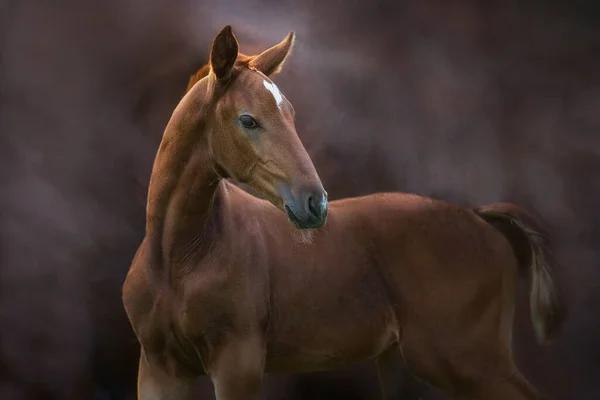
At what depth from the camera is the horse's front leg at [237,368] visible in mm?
1399

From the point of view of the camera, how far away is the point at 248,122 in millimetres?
1347

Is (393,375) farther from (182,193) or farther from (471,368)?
(182,193)

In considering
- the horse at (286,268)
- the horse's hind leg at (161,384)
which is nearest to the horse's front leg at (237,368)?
the horse at (286,268)

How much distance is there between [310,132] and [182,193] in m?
0.75

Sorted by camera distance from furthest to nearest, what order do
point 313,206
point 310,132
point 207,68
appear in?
1. point 310,132
2. point 207,68
3. point 313,206

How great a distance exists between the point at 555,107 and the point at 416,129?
0.43 m

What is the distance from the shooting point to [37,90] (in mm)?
2016

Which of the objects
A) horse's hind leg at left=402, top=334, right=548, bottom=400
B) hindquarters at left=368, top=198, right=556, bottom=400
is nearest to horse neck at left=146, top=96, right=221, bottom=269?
hindquarters at left=368, top=198, right=556, bottom=400

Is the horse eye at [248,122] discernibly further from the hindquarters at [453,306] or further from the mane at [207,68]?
the hindquarters at [453,306]

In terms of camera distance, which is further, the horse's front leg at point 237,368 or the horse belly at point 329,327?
the horse belly at point 329,327

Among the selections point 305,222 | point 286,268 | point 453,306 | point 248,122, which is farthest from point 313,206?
point 453,306

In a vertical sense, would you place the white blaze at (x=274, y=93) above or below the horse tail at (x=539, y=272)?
above

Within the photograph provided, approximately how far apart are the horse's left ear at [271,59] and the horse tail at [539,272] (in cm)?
66

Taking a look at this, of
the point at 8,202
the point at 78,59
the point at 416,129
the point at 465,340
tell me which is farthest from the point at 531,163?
the point at 8,202
